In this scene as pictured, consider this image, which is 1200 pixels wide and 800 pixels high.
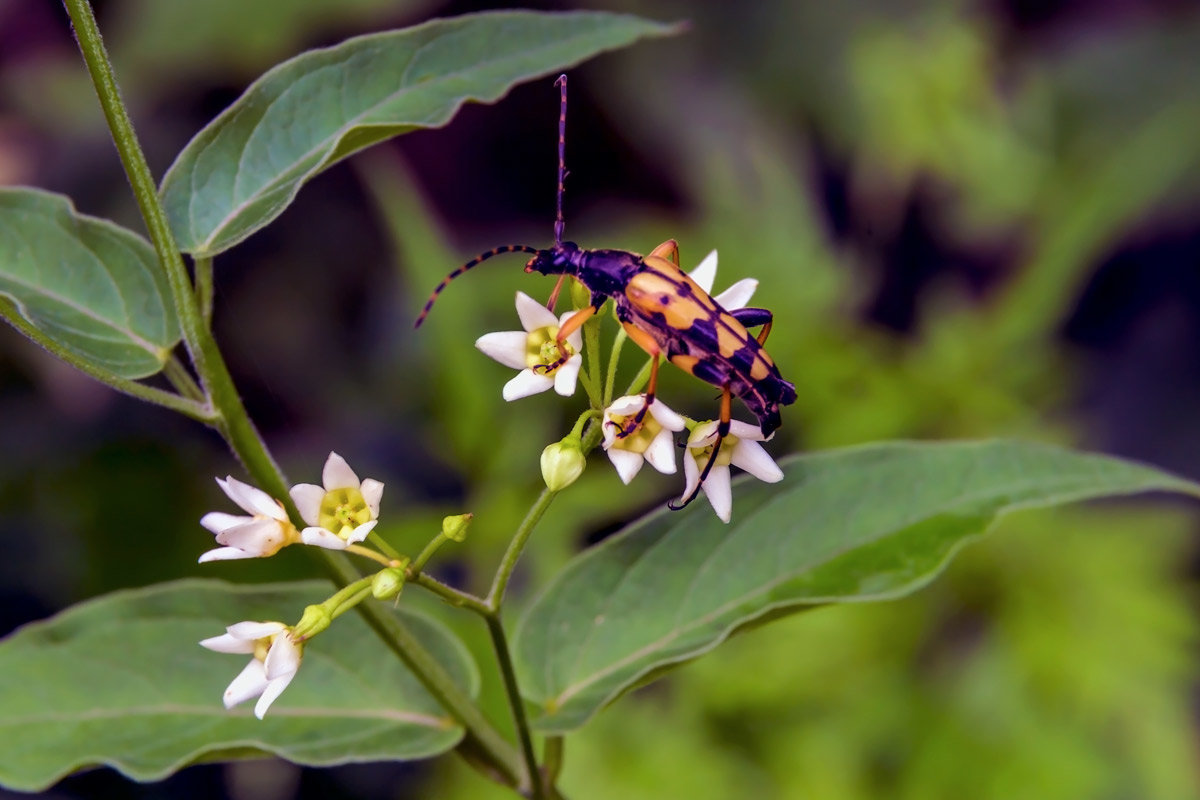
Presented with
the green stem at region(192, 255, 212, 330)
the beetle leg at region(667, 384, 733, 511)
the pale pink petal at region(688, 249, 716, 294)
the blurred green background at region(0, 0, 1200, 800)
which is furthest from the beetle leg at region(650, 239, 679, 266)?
the blurred green background at region(0, 0, 1200, 800)

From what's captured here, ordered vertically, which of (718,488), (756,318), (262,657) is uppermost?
(756,318)

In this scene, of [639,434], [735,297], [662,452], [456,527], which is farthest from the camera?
[735,297]

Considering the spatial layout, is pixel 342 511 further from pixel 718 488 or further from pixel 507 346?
pixel 718 488

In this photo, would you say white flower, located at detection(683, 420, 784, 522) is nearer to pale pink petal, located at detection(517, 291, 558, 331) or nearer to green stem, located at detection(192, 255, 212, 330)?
pale pink petal, located at detection(517, 291, 558, 331)

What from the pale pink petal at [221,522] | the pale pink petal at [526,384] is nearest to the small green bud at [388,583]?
the pale pink petal at [221,522]

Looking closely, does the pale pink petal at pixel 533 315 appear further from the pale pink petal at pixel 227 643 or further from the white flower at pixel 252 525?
the pale pink petal at pixel 227 643

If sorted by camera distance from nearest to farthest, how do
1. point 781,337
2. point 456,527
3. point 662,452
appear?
point 456,527
point 662,452
point 781,337

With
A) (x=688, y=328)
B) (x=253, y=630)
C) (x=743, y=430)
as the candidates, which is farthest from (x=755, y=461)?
(x=253, y=630)

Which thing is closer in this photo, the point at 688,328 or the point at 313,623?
the point at 313,623
